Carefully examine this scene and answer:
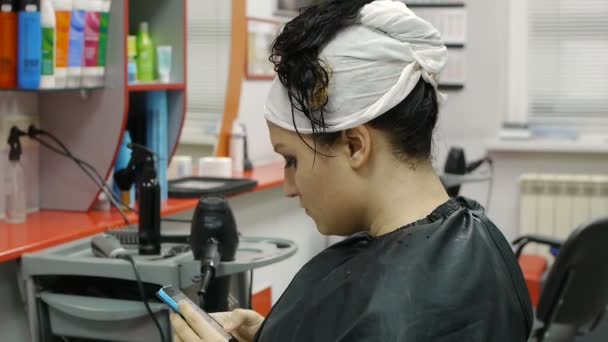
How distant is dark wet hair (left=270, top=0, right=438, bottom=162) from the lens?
1250mm

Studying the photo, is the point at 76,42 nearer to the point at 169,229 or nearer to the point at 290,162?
the point at 169,229

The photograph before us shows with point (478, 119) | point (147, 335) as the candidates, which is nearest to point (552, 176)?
point (478, 119)

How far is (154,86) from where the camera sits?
8.72 feet

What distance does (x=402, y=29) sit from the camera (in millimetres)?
1276

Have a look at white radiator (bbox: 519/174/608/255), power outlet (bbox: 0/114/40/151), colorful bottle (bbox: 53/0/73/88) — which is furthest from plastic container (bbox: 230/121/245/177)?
white radiator (bbox: 519/174/608/255)

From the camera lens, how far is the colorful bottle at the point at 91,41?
94.7 inches

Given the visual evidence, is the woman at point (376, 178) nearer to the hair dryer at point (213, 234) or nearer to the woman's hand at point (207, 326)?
the woman's hand at point (207, 326)

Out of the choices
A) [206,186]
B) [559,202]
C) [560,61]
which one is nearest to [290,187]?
[206,186]

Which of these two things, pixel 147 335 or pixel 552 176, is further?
pixel 552 176

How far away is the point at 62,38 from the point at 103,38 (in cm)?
17

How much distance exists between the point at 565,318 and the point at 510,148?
1.92 metres

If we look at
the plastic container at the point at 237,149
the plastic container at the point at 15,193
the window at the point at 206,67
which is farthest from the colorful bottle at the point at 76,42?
the plastic container at the point at 237,149

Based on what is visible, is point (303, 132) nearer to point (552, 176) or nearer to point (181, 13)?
point (181, 13)

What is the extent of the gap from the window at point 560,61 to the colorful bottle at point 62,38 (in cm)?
299
